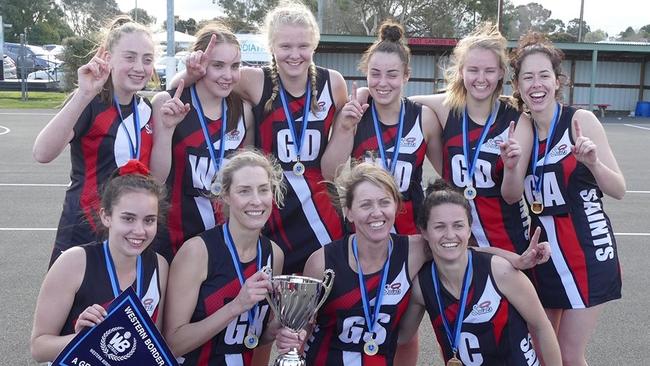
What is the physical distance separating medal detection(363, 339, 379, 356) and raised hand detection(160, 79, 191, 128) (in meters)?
1.55

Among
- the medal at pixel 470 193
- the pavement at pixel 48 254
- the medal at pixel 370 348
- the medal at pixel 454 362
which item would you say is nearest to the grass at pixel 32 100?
the pavement at pixel 48 254

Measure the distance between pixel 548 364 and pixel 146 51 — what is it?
2.68 meters

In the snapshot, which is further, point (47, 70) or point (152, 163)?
point (47, 70)

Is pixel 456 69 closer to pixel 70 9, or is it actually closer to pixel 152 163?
pixel 152 163

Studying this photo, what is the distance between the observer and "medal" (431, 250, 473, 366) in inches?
137

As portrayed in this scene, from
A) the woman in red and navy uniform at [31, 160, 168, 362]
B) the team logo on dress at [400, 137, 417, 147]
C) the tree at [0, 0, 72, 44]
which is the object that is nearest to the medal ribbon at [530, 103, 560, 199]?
the team logo on dress at [400, 137, 417, 147]

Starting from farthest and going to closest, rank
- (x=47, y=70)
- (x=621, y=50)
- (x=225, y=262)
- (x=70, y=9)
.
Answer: (x=70, y=9) < (x=47, y=70) < (x=621, y=50) < (x=225, y=262)

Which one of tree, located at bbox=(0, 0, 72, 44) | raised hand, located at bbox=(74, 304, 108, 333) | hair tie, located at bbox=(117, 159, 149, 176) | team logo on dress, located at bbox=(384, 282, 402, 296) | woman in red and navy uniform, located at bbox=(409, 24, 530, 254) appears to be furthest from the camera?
tree, located at bbox=(0, 0, 72, 44)

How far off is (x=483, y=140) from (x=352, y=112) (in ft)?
2.59

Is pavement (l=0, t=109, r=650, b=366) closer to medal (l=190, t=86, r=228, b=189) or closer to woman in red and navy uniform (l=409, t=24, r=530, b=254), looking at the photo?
woman in red and navy uniform (l=409, t=24, r=530, b=254)

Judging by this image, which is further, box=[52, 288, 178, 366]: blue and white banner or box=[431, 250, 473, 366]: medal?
box=[431, 250, 473, 366]: medal

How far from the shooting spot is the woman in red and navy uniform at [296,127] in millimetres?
4023

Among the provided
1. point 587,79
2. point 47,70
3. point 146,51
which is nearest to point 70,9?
point 47,70

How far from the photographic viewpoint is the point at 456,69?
4145 mm
